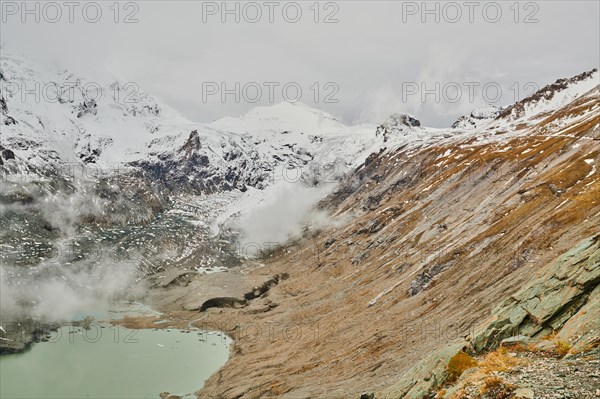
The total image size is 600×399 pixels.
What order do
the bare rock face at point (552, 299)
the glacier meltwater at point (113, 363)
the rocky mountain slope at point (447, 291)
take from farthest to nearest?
1. the glacier meltwater at point (113, 363)
2. the rocky mountain slope at point (447, 291)
3. the bare rock face at point (552, 299)

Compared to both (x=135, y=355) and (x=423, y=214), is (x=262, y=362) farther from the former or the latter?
(x=423, y=214)

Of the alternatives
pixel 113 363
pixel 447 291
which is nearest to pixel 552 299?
pixel 447 291

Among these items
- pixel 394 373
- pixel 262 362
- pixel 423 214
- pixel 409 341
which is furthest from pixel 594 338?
pixel 423 214

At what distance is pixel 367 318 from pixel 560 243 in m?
49.8

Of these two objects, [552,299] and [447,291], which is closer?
[552,299]

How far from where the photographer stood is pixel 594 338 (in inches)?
1037

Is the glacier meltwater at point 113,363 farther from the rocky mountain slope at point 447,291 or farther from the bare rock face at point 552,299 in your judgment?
the bare rock face at point 552,299

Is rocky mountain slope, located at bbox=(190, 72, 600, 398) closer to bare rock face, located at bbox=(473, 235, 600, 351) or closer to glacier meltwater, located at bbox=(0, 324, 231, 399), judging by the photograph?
bare rock face, located at bbox=(473, 235, 600, 351)

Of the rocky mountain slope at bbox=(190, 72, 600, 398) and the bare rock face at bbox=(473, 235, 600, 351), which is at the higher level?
the rocky mountain slope at bbox=(190, 72, 600, 398)

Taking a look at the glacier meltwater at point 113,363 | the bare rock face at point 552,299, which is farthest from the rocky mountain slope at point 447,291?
the glacier meltwater at point 113,363

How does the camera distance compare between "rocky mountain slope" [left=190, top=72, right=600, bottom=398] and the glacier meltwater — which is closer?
"rocky mountain slope" [left=190, top=72, right=600, bottom=398]

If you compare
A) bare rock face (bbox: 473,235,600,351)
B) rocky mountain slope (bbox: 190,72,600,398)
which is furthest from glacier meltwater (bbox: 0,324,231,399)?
bare rock face (bbox: 473,235,600,351)

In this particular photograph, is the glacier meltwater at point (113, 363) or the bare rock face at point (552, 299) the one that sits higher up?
the glacier meltwater at point (113, 363)

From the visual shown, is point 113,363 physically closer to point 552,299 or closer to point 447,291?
point 447,291
